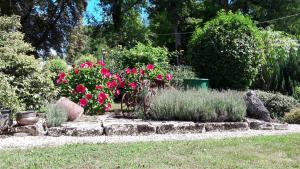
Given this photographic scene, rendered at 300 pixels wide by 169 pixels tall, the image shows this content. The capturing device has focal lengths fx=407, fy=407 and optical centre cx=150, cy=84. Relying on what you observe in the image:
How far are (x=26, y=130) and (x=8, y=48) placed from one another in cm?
233

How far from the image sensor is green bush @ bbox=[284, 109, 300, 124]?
872cm

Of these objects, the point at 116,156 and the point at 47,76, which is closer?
the point at 116,156


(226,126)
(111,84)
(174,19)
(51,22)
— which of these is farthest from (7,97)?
(174,19)

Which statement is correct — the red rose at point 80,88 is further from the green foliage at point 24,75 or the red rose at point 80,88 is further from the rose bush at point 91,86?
the green foliage at point 24,75

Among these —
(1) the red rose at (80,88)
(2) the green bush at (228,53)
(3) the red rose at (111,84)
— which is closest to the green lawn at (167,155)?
(1) the red rose at (80,88)

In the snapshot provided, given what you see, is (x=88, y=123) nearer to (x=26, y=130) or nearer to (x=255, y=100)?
(x=26, y=130)

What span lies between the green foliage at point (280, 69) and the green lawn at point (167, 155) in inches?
229

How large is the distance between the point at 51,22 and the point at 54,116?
14.6 m

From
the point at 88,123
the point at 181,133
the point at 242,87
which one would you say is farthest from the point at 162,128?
the point at 242,87

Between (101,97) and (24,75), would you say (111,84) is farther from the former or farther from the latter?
(24,75)

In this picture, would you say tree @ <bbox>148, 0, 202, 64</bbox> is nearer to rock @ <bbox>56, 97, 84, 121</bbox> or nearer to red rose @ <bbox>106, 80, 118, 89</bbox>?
red rose @ <bbox>106, 80, 118, 89</bbox>

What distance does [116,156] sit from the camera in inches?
202

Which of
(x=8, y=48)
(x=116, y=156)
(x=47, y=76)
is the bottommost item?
(x=116, y=156)

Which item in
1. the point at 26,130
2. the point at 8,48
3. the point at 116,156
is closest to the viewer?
the point at 116,156
